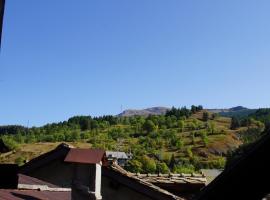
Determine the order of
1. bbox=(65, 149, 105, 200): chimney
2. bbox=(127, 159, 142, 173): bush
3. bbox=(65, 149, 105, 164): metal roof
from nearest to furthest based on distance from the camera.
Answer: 1. bbox=(65, 149, 105, 164): metal roof
2. bbox=(65, 149, 105, 200): chimney
3. bbox=(127, 159, 142, 173): bush

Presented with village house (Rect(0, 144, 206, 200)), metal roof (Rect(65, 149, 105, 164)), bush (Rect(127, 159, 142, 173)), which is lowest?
bush (Rect(127, 159, 142, 173))

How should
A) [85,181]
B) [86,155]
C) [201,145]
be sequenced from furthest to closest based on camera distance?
1. [201,145]
2. [85,181]
3. [86,155]

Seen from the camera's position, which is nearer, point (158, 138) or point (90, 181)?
point (90, 181)

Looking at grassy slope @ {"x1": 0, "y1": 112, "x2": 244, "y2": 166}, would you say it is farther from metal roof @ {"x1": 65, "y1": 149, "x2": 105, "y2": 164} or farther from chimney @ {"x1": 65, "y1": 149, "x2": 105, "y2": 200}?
metal roof @ {"x1": 65, "y1": 149, "x2": 105, "y2": 164}

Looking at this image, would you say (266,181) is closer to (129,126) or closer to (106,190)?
(106,190)

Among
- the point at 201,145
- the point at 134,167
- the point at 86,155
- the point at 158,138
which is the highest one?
the point at 158,138

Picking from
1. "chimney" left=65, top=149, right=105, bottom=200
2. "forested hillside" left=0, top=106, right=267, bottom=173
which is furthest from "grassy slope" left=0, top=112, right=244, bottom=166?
"chimney" left=65, top=149, right=105, bottom=200

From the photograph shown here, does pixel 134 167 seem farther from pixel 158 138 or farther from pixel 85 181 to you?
pixel 158 138

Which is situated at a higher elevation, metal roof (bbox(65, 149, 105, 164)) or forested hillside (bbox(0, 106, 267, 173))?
forested hillside (bbox(0, 106, 267, 173))

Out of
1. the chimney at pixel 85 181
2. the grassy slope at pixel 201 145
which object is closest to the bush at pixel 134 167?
the grassy slope at pixel 201 145

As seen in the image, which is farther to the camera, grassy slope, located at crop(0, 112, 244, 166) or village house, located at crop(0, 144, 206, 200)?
grassy slope, located at crop(0, 112, 244, 166)

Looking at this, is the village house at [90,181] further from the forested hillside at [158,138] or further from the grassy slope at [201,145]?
the grassy slope at [201,145]

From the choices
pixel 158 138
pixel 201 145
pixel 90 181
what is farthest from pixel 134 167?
pixel 158 138

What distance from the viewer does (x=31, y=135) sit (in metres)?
178
